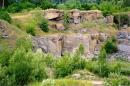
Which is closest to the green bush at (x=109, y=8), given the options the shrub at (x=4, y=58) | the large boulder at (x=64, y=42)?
the large boulder at (x=64, y=42)

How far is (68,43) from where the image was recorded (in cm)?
6262

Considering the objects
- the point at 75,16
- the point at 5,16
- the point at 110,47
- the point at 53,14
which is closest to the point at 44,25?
the point at 53,14

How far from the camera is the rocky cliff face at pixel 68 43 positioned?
5761 cm

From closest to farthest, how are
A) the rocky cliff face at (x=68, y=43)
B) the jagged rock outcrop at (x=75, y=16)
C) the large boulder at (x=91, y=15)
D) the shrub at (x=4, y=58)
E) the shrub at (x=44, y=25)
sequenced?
the shrub at (x=4, y=58), the rocky cliff face at (x=68, y=43), the shrub at (x=44, y=25), the jagged rock outcrop at (x=75, y=16), the large boulder at (x=91, y=15)

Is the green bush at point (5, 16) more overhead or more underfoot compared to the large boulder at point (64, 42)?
more overhead

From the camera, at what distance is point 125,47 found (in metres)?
68.1

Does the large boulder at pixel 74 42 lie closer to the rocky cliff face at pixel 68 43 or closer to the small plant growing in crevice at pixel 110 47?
the rocky cliff face at pixel 68 43

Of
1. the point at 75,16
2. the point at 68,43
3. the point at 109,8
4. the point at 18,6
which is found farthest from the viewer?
the point at 109,8

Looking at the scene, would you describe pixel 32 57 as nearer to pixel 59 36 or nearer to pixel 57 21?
pixel 59 36

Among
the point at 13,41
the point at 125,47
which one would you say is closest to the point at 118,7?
the point at 125,47

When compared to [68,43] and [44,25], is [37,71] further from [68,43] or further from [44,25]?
[68,43]

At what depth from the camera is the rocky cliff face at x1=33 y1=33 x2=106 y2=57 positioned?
5761 centimetres

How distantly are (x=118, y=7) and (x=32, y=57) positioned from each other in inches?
1705

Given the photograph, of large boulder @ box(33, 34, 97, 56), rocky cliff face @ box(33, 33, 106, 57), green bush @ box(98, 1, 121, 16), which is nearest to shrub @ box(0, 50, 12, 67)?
rocky cliff face @ box(33, 33, 106, 57)
